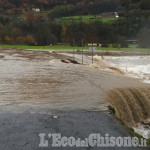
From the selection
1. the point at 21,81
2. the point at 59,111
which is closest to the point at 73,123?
the point at 59,111

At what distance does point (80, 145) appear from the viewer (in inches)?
333

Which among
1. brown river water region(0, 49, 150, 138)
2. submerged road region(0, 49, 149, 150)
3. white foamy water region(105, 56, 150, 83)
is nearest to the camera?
submerged road region(0, 49, 149, 150)

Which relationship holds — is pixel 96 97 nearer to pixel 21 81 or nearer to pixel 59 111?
pixel 59 111

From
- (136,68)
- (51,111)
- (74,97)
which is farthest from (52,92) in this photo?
(136,68)

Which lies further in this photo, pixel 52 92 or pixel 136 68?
pixel 136 68

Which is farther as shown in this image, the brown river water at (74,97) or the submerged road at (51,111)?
the brown river water at (74,97)

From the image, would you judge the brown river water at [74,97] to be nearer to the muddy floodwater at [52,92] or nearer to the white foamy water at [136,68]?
the muddy floodwater at [52,92]

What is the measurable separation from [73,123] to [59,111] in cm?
151

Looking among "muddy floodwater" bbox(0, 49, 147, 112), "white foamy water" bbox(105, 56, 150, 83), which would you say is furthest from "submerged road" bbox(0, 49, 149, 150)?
"white foamy water" bbox(105, 56, 150, 83)

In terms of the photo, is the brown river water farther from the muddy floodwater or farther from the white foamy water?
the white foamy water

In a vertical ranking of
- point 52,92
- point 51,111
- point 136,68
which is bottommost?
point 136,68

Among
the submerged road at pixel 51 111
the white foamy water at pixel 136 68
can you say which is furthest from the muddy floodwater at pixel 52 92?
the white foamy water at pixel 136 68

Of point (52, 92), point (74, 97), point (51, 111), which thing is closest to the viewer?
point (51, 111)

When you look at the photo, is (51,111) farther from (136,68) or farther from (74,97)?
(136,68)
